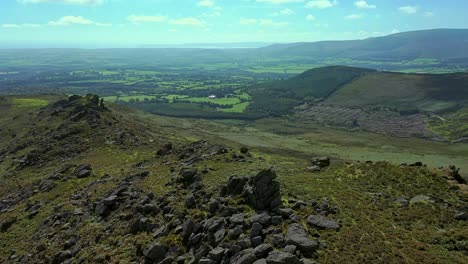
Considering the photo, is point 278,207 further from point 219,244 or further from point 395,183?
point 395,183

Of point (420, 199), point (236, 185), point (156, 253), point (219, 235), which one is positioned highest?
point (236, 185)

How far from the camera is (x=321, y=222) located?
3859cm

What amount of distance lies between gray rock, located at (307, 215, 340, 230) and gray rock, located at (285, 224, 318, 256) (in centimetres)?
246

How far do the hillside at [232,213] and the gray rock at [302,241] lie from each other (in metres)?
0.09

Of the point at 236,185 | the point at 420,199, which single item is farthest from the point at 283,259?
the point at 420,199

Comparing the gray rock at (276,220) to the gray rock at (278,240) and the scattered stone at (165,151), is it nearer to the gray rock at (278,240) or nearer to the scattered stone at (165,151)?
the gray rock at (278,240)

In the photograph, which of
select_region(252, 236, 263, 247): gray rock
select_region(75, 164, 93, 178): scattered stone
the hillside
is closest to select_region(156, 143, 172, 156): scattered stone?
the hillside

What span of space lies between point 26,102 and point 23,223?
15737 cm

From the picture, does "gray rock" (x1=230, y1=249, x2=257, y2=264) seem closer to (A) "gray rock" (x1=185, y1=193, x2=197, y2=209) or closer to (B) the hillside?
Result: (B) the hillside

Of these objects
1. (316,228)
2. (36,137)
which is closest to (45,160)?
(36,137)

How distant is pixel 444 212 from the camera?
42.6 m

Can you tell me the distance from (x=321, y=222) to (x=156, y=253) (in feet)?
54.3

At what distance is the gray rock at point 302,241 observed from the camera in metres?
33.7

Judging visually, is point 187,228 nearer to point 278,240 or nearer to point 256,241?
point 256,241
